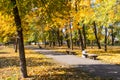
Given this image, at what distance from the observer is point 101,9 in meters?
29.1

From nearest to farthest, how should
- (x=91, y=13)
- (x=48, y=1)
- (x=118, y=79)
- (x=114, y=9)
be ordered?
(x=118, y=79), (x=48, y=1), (x=114, y=9), (x=91, y=13)

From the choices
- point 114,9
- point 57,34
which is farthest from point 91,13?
point 57,34

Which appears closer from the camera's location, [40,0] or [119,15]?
[40,0]

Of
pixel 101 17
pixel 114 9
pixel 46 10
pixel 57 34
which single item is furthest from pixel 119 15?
pixel 57 34

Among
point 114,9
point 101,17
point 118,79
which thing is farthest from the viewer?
point 101,17

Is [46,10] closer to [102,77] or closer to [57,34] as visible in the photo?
[102,77]

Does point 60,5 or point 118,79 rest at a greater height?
point 60,5

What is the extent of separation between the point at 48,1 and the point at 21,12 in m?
1.51

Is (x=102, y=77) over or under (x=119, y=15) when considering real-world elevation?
under

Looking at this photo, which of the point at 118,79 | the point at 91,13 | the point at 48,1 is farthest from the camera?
the point at 91,13

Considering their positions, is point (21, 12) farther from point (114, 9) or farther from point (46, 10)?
point (114, 9)

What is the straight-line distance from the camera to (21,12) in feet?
48.3

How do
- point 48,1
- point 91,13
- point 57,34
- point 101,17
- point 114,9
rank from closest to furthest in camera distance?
point 48,1, point 114,9, point 101,17, point 91,13, point 57,34

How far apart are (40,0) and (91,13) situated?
20.0 m
